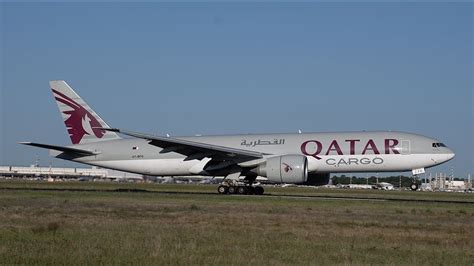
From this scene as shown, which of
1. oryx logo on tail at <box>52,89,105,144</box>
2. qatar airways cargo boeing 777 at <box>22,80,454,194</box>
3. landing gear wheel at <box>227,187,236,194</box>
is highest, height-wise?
oryx logo on tail at <box>52,89,105,144</box>

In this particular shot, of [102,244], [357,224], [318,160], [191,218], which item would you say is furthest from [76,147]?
[102,244]

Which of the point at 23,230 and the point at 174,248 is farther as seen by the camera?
the point at 23,230

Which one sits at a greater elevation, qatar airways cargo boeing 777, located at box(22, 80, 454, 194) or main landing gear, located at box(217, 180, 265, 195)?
qatar airways cargo boeing 777, located at box(22, 80, 454, 194)

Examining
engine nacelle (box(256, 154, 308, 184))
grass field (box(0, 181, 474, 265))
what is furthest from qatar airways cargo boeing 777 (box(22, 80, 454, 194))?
grass field (box(0, 181, 474, 265))

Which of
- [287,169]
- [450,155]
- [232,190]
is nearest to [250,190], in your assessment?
[232,190]

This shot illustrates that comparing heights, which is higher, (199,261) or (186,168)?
(186,168)

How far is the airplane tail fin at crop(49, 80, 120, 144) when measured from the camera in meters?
49.9

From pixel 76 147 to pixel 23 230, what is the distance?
101 feet

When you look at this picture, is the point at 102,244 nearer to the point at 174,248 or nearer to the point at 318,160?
the point at 174,248

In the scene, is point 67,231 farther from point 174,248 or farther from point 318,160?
point 318,160

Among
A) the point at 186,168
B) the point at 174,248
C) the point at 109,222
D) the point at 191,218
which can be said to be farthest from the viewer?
the point at 186,168

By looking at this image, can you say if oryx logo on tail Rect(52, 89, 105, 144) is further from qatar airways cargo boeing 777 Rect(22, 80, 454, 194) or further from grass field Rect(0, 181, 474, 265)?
grass field Rect(0, 181, 474, 265)

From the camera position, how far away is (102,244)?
52.4ft

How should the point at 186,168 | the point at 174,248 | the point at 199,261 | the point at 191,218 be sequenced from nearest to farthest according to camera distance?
the point at 199,261
the point at 174,248
the point at 191,218
the point at 186,168
